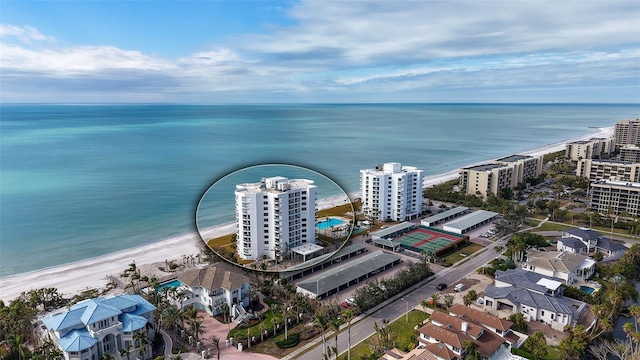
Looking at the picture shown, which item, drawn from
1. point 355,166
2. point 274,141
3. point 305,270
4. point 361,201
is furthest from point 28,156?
point 305,270

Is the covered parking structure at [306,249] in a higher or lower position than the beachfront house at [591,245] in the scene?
higher

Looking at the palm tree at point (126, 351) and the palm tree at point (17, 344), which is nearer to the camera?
the palm tree at point (17, 344)

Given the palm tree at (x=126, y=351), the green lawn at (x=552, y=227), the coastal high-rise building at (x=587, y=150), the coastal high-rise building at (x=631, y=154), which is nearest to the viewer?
the palm tree at (x=126, y=351)

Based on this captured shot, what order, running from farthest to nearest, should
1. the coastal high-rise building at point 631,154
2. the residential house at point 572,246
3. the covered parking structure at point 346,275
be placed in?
the coastal high-rise building at point 631,154 < the residential house at point 572,246 < the covered parking structure at point 346,275

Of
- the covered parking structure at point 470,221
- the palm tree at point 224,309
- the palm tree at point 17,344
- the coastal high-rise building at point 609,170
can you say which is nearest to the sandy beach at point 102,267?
the palm tree at point 224,309

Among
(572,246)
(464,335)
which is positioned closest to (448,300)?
(464,335)

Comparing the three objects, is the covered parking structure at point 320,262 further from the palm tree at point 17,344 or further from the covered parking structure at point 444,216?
the palm tree at point 17,344
